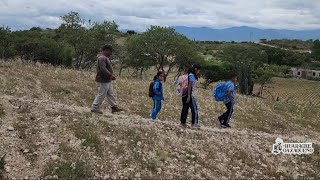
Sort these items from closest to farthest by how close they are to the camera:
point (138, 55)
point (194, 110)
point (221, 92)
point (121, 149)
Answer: point (121, 149), point (194, 110), point (221, 92), point (138, 55)

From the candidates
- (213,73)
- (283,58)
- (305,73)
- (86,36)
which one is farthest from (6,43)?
(283,58)

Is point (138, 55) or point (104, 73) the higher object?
point (104, 73)

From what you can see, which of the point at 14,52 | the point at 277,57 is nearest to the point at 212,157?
the point at 14,52

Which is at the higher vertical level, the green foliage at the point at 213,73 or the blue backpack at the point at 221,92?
the blue backpack at the point at 221,92

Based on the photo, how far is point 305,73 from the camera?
460ft

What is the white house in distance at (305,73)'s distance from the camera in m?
140

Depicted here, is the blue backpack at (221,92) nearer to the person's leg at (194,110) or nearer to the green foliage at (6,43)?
the person's leg at (194,110)

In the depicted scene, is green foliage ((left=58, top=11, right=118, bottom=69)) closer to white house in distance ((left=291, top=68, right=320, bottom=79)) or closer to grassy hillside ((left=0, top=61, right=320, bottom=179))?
grassy hillside ((left=0, top=61, right=320, bottom=179))

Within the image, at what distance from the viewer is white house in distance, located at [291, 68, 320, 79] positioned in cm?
14012

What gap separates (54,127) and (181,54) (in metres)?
51.0

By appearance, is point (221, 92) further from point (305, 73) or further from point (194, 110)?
point (305, 73)

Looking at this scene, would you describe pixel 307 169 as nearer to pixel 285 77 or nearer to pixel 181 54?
pixel 181 54

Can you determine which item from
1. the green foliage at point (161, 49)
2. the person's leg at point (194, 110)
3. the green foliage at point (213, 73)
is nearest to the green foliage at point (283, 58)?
the green foliage at point (213, 73)

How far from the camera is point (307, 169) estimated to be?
10234 millimetres
